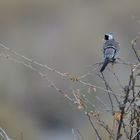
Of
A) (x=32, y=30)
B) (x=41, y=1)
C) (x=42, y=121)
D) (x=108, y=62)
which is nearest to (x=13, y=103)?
(x=42, y=121)

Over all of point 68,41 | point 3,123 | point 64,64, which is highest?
point 68,41

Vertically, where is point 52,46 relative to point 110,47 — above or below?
above

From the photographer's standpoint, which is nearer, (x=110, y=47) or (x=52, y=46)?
(x=110, y=47)

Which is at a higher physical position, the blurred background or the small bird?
the blurred background

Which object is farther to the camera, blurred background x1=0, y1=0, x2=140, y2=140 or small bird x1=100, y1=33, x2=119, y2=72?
blurred background x1=0, y1=0, x2=140, y2=140

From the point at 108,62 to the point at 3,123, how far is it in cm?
870

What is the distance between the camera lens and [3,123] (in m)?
12.5

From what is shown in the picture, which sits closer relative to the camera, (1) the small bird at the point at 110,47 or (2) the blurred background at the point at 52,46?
(1) the small bird at the point at 110,47

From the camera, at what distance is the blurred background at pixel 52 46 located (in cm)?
1495

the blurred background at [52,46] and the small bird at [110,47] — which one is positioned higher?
the blurred background at [52,46]

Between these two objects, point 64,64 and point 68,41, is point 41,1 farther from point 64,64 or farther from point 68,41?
point 64,64

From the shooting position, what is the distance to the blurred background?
14.9 meters

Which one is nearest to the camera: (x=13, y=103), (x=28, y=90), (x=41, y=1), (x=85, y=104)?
(x=85, y=104)

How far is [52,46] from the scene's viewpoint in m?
17.1
